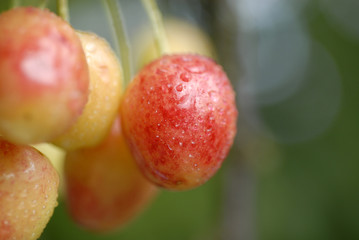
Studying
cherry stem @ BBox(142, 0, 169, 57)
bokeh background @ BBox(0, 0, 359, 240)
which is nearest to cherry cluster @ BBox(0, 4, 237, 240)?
cherry stem @ BBox(142, 0, 169, 57)

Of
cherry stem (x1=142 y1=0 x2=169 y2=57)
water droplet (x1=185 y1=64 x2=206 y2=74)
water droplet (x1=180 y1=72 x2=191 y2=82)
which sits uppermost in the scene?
cherry stem (x1=142 y1=0 x2=169 y2=57)

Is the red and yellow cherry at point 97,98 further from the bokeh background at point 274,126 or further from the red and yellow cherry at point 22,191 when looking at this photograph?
the bokeh background at point 274,126

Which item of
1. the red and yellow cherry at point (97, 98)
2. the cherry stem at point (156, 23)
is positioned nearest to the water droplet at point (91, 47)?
the red and yellow cherry at point (97, 98)

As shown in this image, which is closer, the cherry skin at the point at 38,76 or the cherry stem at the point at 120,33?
the cherry skin at the point at 38,76

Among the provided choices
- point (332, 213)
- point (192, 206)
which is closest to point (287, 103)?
point (332, 213)

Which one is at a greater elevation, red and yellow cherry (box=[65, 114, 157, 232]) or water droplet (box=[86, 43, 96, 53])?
water droplet (box=[86, 43, 96, 53])

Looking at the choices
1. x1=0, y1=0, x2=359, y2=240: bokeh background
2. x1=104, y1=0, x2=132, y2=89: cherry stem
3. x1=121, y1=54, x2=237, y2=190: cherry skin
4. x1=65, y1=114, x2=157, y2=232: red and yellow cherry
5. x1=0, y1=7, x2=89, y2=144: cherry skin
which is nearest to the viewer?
x1=0, y1=7, x2=89, y2=144: cherry skin

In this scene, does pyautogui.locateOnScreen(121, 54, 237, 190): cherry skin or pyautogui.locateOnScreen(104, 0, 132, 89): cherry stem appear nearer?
pyautogui.locateOnScreen(121, 54, 237, 190): cherry skin

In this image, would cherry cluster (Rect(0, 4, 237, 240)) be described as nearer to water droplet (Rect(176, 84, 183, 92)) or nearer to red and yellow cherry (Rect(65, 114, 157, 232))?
water droplet (Rect(176, 84, 183, 92))
